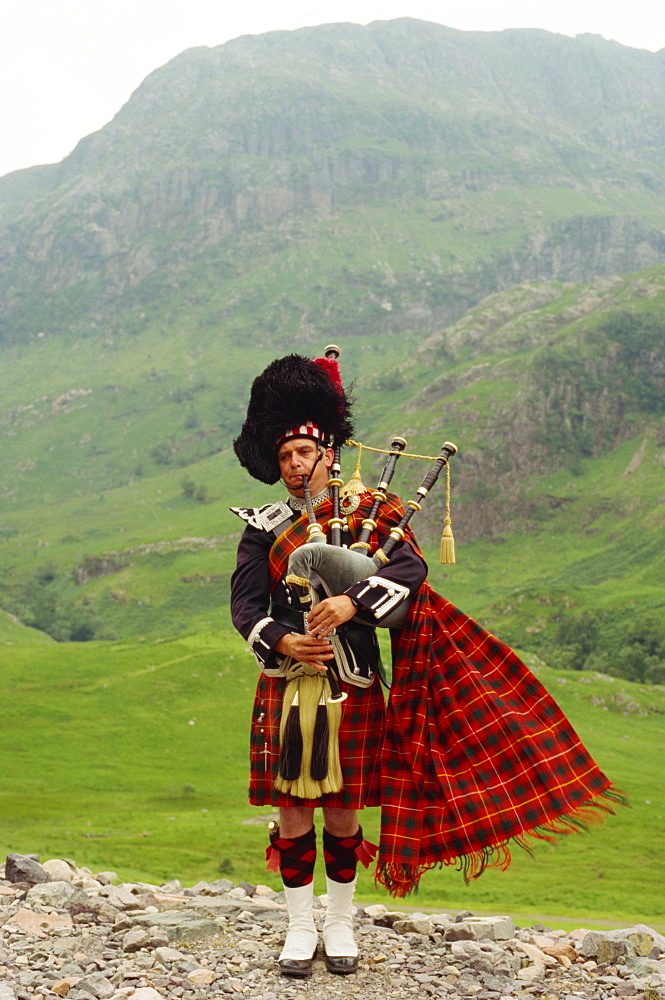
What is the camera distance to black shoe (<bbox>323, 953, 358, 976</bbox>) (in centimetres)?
582

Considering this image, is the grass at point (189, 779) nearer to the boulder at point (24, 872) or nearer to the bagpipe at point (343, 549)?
the boulder at point (24, 872)

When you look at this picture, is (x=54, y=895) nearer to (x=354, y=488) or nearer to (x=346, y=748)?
(x=346, y=748)

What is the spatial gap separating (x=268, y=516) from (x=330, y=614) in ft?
3.57

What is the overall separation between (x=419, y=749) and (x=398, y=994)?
1.40 meters

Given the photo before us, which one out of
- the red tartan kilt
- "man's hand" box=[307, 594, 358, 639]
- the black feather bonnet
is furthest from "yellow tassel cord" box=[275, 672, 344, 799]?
the black feather bonnet

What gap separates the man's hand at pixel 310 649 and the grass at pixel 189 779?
311 inches

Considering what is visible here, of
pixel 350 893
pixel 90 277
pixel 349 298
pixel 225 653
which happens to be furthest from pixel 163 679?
pixel 90 277

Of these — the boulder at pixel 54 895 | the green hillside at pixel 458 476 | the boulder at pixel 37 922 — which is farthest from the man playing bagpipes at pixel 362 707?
the green hillside at pixel 458 476

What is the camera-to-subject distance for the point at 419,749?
5.77m

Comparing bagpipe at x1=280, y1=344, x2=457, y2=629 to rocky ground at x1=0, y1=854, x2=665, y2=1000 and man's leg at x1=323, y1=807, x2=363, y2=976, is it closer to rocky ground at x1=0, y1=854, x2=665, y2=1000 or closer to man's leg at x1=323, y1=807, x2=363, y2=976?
man's leg at x1=323, y1=807, x2=363, y2=976

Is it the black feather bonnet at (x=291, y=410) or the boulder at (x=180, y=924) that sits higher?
the black feather bonnet at (x=291, y=410)

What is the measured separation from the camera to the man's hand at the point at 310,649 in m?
5.58

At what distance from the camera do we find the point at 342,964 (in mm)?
5848

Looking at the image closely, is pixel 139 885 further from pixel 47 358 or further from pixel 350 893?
pixel 47 358
